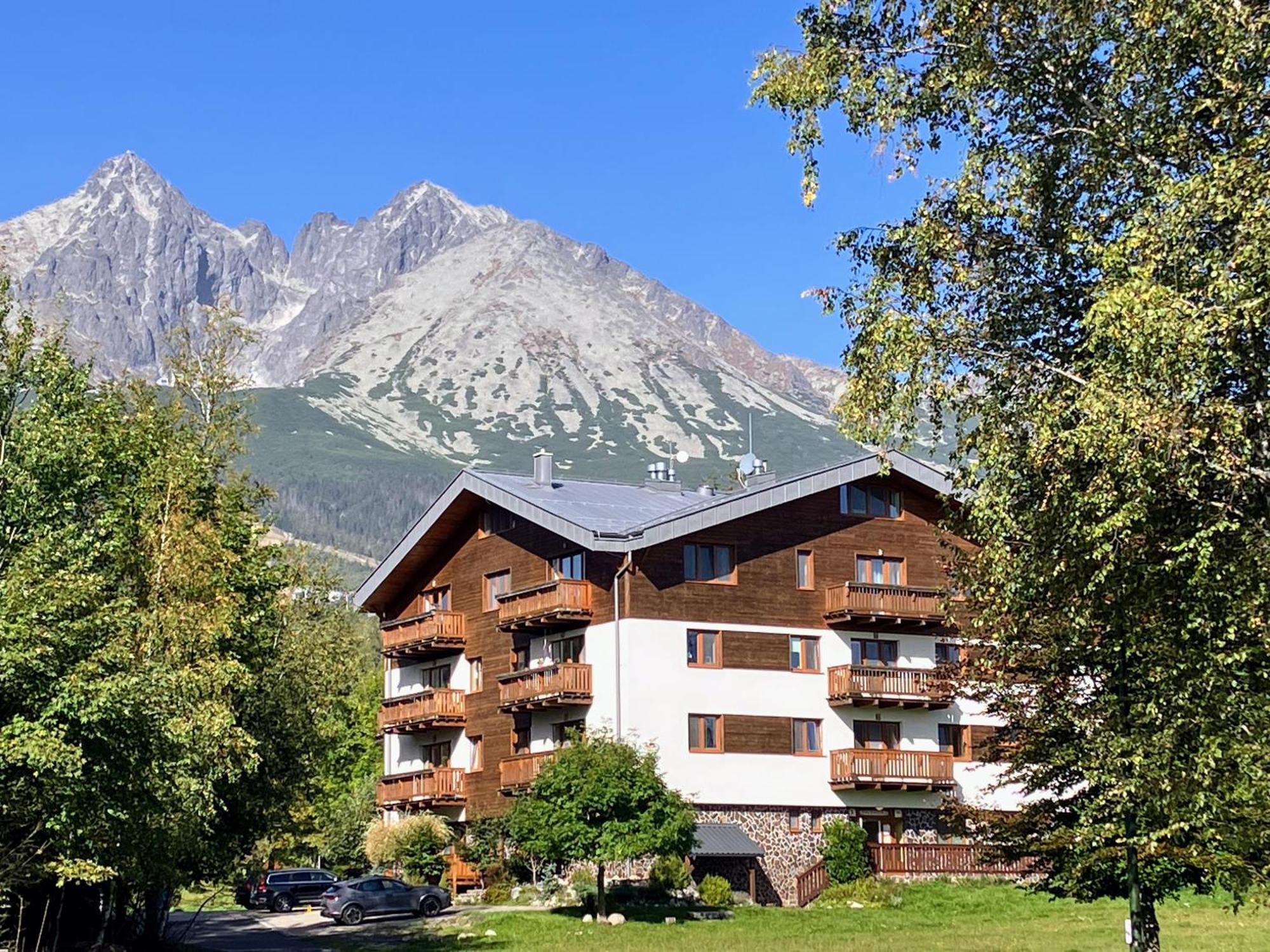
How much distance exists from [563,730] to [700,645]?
543cm

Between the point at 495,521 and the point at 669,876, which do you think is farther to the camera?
the point at 495,521

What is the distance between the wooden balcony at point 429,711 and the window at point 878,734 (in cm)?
1432

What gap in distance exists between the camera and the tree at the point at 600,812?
44469mm

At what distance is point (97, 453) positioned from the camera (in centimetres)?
3008

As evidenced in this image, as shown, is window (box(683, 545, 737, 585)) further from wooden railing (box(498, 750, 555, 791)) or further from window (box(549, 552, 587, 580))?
wooden railing (box(498, 750, 555, 791))

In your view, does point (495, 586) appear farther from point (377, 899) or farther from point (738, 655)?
point (377, 899)

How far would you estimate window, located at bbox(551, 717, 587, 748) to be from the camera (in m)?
53.0

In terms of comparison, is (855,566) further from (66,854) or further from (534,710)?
(66,854)

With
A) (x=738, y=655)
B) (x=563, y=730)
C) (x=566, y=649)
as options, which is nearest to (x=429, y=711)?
(x=563, y=730)

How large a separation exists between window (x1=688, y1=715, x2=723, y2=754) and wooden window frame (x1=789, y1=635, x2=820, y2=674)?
11.1ft

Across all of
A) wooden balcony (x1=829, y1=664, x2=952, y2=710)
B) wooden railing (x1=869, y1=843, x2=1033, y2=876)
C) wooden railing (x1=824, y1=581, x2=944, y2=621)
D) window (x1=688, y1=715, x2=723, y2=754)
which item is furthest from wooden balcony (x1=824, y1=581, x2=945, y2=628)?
wooden railing (x1=869, y1=843, x2=1033, y2=876)

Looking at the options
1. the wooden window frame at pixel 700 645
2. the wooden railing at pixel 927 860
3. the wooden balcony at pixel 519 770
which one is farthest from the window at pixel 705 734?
the wooden railing at pixel 927 860

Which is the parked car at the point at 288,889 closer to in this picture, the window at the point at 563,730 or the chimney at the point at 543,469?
the window at the point at 563,730

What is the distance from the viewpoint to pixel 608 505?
188 ft
